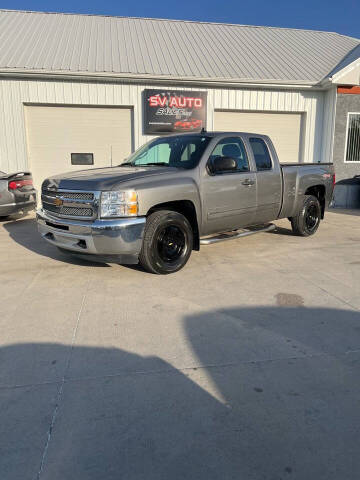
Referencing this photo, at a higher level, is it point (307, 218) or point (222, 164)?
point (222, 164)

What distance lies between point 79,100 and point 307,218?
7.62 meters

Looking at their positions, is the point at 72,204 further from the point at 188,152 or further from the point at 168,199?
the point at 188,152

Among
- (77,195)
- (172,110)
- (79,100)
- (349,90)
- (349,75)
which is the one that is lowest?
(77,195)

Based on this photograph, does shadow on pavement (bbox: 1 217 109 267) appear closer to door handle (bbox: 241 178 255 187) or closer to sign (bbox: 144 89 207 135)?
door handle (bbox: 241 178 255 187)

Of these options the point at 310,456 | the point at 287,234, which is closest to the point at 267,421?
the point at 310,456

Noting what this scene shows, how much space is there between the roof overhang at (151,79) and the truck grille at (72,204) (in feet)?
22.8

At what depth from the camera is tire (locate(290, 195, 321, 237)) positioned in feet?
23.8

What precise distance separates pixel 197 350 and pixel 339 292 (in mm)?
2253

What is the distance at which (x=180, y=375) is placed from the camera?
274cm

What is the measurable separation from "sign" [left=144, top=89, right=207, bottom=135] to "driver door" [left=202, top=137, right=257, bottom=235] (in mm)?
6119

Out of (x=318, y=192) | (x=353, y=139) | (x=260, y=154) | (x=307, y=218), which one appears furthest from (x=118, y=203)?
(x=353, y=139)

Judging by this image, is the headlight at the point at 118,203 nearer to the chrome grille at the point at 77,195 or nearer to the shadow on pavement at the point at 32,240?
the chrome grille at the point at 77,195

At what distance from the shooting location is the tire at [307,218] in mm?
7242

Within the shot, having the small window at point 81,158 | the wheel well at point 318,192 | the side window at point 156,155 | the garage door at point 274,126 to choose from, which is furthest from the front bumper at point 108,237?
the garage door at point 274,126
